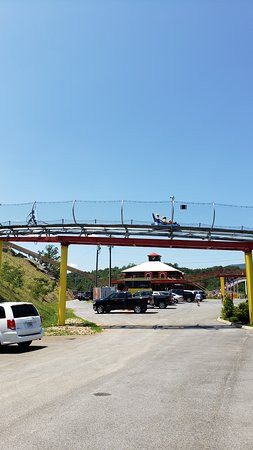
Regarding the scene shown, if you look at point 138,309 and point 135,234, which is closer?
point 135,234

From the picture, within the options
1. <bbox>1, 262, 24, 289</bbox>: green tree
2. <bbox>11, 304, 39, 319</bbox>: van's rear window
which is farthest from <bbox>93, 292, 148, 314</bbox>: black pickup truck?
<bbox>11, 304, 39, 319</bbox>: van's rear window

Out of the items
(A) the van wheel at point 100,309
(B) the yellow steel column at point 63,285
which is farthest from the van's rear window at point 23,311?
(A) the van wheel at point 100,309

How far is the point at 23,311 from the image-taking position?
15430 mm

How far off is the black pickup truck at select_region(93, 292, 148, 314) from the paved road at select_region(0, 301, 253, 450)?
21.0 m

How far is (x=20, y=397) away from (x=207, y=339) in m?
11.3

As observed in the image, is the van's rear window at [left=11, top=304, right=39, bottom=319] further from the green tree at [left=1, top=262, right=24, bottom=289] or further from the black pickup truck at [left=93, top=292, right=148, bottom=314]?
the black pickup truck at [left=93, top=292, right=148, bottom=314]

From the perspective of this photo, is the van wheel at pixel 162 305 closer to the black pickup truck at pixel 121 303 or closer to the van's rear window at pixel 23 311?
the black pickup truck at pixel 121 303

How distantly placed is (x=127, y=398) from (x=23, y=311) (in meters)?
8.82

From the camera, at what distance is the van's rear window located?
1505 cm

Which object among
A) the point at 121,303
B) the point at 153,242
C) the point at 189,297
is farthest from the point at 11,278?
the point at 189,297

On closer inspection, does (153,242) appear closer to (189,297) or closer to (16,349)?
(16,349)

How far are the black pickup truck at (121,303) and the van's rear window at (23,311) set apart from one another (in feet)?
66.5

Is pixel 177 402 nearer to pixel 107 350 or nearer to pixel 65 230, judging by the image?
pixel 107 350

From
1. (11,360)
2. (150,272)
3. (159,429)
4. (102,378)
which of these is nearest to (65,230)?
(11,360)
